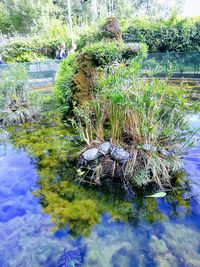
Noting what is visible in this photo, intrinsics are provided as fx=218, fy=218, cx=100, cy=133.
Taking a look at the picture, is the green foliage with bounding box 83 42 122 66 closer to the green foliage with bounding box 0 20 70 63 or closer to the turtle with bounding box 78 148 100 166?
the turtle with bounding box 78 148 100 166

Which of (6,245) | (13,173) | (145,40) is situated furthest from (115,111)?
(145,40)

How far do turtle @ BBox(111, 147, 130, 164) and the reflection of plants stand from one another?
10.9ft

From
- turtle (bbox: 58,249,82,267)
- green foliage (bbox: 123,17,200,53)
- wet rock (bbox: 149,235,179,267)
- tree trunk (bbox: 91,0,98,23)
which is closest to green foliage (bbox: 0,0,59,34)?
tree trunk (bbox: 91,0,98,23)

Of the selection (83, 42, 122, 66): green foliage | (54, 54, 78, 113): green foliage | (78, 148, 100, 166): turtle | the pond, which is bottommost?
the pond

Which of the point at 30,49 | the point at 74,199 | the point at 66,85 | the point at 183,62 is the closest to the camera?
the point at 74,199

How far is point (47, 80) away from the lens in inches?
411

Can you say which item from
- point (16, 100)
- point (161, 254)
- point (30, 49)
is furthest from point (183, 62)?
point (161, 254)

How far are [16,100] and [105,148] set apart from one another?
135 inches

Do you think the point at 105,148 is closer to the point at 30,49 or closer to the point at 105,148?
the point at 105,148

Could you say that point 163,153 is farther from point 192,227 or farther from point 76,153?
point 76,153

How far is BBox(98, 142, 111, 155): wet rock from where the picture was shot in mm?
3133

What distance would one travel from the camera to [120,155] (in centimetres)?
300

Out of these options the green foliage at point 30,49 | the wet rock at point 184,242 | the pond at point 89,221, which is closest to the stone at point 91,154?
the pond at point 89,221

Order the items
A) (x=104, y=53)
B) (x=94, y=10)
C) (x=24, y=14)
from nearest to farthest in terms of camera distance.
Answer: (x=104, y=53) → (x=24, y=14) → (x=94, y=10)
